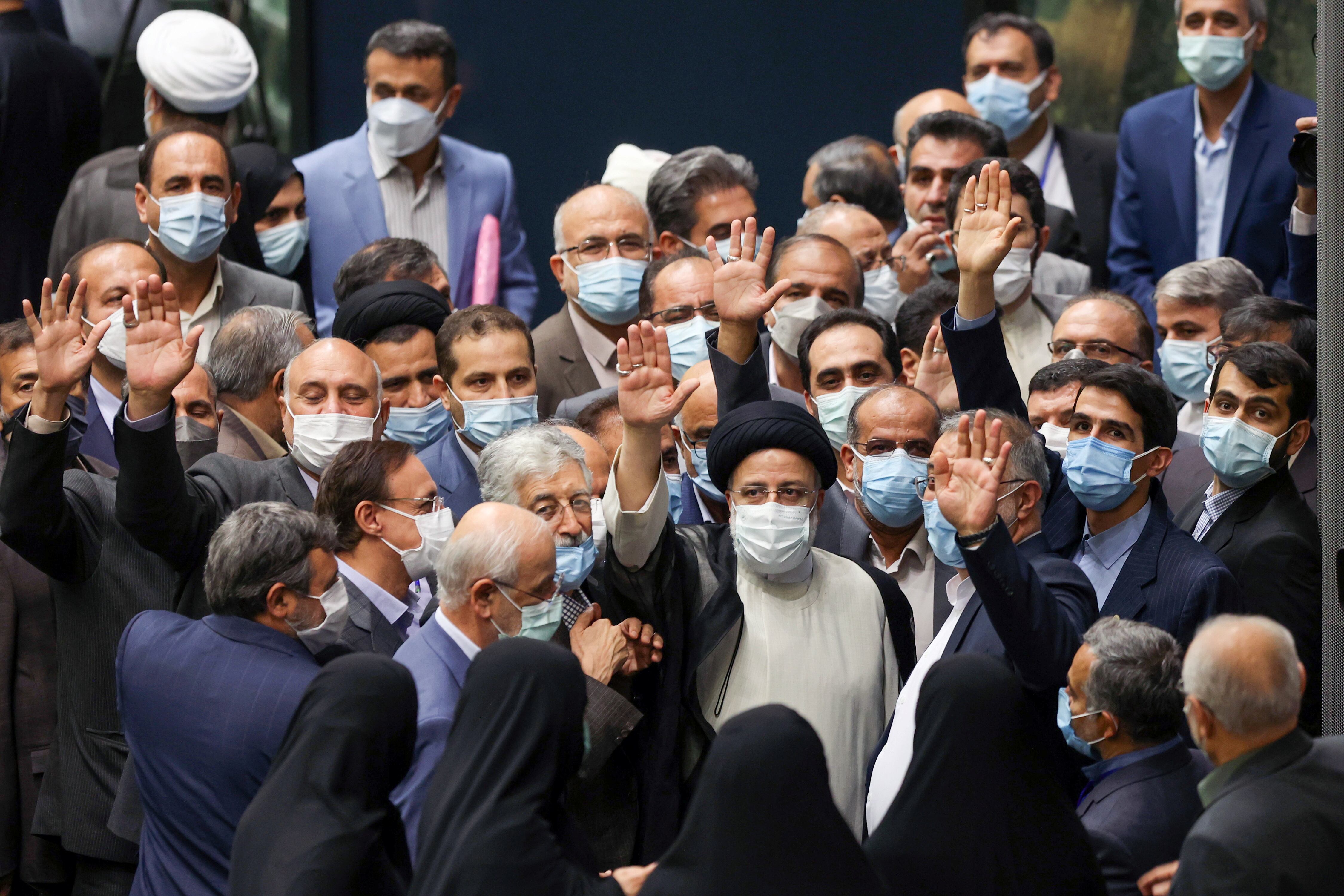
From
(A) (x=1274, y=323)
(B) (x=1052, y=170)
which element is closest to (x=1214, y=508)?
(A) (x=1274, y=323)

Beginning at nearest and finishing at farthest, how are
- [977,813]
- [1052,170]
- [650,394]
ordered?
[977,813], [650,394], [1052,170]

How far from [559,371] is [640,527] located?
2.15 m

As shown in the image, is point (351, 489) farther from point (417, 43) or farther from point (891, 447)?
point (417, 43)

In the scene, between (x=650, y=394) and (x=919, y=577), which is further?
(x=919, y=577)

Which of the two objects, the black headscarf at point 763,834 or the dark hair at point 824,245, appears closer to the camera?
the black headscarf at point 763,834

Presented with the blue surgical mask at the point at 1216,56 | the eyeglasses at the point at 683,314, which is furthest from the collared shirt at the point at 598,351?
the blue surgical mask at the point at 1216,56

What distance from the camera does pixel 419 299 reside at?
6145mm

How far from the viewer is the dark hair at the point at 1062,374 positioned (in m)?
5.43

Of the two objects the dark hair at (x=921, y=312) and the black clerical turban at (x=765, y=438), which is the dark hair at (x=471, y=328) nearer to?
the black clerical turban at (x=765, y=438)

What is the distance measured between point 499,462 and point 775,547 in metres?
0.81

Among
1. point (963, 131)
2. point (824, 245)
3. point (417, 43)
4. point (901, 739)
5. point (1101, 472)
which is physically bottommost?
point (901, 739)

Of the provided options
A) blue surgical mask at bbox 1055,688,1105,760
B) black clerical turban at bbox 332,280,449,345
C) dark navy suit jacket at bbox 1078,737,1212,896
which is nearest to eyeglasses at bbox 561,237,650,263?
black clerical turban at bbox 332,280,449,345

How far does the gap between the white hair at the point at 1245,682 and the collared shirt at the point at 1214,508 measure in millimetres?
1797

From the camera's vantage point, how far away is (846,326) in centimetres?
595
